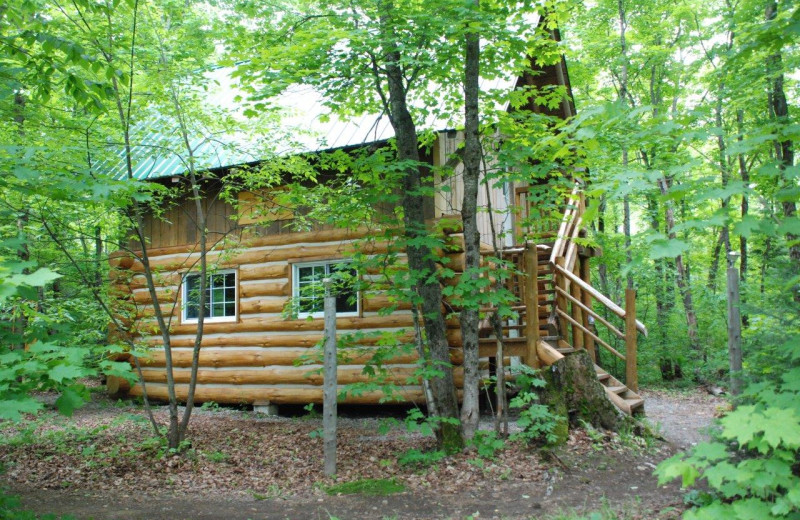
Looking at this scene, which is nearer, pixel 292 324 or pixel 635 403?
pixel 635 403

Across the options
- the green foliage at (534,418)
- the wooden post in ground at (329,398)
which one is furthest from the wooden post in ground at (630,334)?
the wooden post in ground at (329,398)

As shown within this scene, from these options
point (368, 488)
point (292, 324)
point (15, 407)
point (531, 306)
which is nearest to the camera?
point (15, 407)

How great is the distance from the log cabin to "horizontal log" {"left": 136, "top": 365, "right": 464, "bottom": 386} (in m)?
0.02

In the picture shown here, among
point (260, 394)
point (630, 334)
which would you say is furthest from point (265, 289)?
point (630, 334)

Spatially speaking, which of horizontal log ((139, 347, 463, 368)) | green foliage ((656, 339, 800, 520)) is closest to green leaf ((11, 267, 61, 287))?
green foliage ((656, 339, 800, 520))

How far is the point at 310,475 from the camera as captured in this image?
7.43m

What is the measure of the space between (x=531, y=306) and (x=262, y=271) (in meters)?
5.79

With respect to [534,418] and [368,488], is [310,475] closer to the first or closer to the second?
[368,488]

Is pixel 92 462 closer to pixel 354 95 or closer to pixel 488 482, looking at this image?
pixel 488 482

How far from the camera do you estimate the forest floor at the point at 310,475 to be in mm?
5980

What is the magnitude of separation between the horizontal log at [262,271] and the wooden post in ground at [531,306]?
515 centimetres

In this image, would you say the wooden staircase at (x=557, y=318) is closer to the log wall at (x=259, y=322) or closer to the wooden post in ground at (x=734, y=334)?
the log wall at (x=259, y=322)

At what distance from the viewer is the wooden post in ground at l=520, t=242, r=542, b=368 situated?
847cm

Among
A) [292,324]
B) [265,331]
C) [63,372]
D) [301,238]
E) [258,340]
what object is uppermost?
[301,238]
